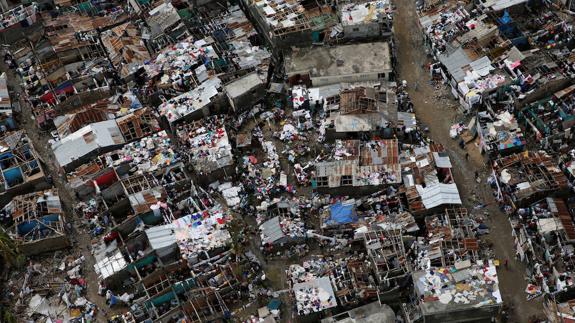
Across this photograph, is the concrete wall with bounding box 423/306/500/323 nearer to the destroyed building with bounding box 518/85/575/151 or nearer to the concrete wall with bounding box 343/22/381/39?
the destroyed building with bounding box 518/85/575/151

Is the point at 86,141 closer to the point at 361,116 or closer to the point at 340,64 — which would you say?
the point at 340,64

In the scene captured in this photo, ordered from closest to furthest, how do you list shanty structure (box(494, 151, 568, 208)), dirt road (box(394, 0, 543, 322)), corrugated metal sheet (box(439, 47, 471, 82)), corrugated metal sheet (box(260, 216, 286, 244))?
dirt road (box(394, 0, 543, 322)) → shanty structure (box(494, 151, 568, 208)) → corrugated metal sheet (box(260, 216, 286, 244)) → corrugated metal sheet (box(439, 47, 471, 82))

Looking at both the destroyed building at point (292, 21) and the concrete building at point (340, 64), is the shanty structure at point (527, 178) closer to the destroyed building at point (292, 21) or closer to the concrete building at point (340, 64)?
the concrete building at point (340, 64)

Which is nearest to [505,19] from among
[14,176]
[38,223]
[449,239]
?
[449,239]

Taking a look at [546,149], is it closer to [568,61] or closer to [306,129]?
[568,61]

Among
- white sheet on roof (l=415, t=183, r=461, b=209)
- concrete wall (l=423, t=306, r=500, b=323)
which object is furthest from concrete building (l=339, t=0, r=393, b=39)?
concrete wall (l=423, t=306, r=500, b=323)

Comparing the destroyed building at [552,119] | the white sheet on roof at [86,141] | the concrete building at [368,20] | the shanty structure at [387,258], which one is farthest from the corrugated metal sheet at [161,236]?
the destroyed building at [552,119]

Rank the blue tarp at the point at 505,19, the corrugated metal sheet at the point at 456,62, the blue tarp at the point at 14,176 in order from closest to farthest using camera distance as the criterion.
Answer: the blue tarp at the point at 14,176 → the corrugated metal sheet at the point at 456,62 → the blue tarp at the point at 505,19

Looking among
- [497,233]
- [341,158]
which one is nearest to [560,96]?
[497,233]
